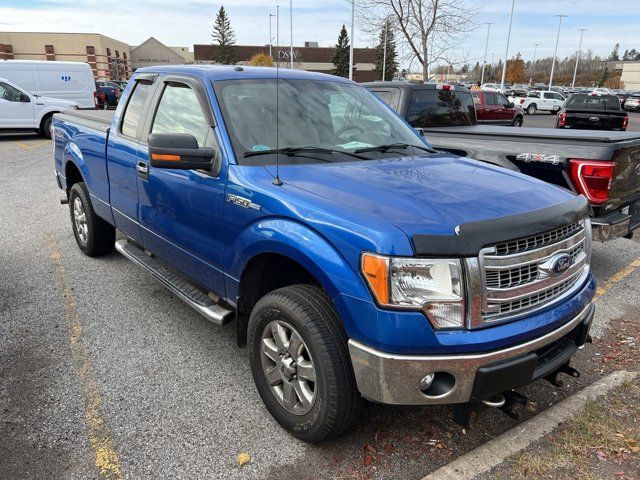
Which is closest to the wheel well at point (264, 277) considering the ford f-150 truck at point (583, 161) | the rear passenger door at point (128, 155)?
the rear passenger door at point (128, 155)

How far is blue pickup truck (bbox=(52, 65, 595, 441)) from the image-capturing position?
222 centimetres

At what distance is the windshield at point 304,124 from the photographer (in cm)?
321

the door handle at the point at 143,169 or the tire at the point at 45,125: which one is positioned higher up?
the door handle at the point at 143,169

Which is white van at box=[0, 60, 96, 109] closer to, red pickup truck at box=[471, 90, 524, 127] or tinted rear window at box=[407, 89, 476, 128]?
red pickup truck at box=[471, 90, 524, 127]

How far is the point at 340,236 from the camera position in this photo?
2.34 meters

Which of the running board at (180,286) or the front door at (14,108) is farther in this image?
the front door at (14,108)

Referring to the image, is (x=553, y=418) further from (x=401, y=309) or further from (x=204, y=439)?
(x=204, y=439)

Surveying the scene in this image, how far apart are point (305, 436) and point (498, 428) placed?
115 centimetres

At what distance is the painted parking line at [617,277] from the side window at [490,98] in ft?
52.5

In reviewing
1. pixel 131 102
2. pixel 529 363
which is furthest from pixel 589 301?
pixel 131 102

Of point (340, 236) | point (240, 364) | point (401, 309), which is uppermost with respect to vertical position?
point (340, 236)

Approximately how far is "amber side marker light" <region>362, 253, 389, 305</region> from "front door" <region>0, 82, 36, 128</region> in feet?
58.0

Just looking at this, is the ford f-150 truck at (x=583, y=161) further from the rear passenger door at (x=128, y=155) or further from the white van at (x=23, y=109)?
the white van at (x=23, y=109)

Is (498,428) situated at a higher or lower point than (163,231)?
lower
